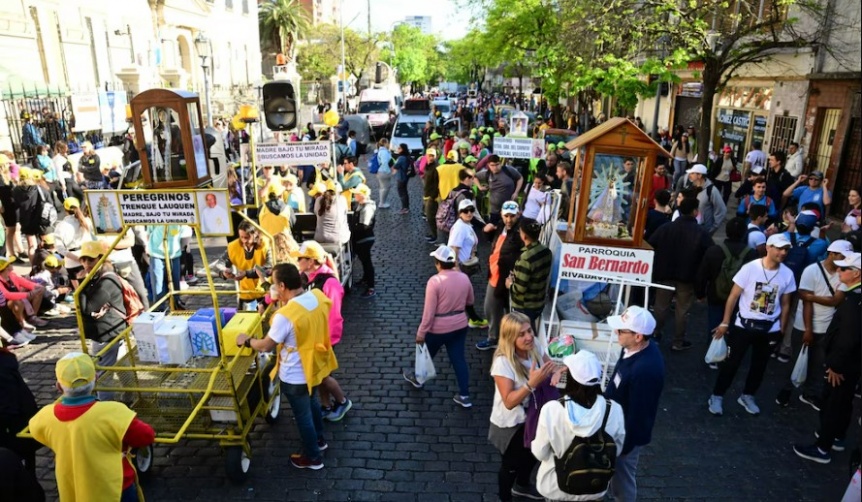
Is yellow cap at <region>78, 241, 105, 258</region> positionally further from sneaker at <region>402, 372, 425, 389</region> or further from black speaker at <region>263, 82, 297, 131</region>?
black speaker at <region>263, 82, 297, 131</region>

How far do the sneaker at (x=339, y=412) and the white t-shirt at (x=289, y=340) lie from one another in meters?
1.23

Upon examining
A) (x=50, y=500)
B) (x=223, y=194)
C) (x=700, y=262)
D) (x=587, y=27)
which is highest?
(x=587, y=27)

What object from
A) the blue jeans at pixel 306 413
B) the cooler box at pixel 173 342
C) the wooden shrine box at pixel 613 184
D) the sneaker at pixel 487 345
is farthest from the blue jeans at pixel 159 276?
the wooden shrine box at pixel 613 184

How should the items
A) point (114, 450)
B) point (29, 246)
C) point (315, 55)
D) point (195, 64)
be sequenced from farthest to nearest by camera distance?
point (315, 55) → point (195, 64) → point (29, 246) → point (114, 450)

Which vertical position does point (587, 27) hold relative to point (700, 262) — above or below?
above

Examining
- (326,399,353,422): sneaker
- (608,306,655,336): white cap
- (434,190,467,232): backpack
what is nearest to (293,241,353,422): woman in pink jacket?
(326,399,353,422): sneaker

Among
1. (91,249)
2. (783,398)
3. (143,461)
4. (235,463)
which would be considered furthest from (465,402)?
(91,249)

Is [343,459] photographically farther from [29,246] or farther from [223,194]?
[29,246]

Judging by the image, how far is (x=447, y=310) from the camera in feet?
18.3

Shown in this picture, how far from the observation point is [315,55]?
52188 millimetres

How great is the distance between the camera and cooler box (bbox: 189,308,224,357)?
198 inches

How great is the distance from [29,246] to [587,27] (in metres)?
12.0

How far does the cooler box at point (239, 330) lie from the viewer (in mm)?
5180

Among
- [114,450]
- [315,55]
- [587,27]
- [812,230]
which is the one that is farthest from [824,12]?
[315,55]
